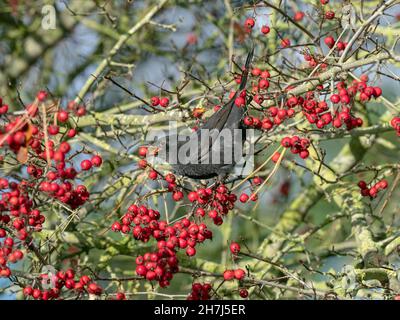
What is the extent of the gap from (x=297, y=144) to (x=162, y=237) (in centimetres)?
76

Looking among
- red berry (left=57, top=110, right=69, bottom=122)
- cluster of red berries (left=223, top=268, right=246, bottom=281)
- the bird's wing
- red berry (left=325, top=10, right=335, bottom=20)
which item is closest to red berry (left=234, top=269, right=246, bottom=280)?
cluster of red berries (left=223, top=268, right=246, bottom=281)

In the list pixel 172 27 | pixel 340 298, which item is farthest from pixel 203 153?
pixel 172 27

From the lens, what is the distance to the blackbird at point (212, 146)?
309 cm

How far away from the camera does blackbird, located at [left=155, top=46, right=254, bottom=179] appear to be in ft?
10.1

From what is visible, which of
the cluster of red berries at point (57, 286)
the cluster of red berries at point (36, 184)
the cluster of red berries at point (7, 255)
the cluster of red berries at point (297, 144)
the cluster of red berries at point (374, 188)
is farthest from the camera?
the cluster of red berries at point (374, 188)

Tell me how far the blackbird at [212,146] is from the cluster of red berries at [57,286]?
714 mm

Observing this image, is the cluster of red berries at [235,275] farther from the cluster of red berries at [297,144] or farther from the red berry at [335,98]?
the red berry at [335,98]

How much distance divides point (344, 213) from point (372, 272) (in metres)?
1.02

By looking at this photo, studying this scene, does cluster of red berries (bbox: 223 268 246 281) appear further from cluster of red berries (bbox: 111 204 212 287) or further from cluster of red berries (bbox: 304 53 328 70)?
cluster of red berries (bbox: 304 53 328 70)

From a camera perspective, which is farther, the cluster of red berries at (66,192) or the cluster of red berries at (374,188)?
the cluster of red berries at (374,188)

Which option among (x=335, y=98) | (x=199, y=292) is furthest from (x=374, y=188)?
(x=199, y=292)

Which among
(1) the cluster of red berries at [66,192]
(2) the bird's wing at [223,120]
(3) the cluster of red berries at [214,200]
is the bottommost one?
(1) the cluster of red berries at [66,192]

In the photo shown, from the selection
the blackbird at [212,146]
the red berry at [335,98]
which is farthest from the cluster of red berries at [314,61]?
the blackbird at [212,146]

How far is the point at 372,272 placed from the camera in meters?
3.36
